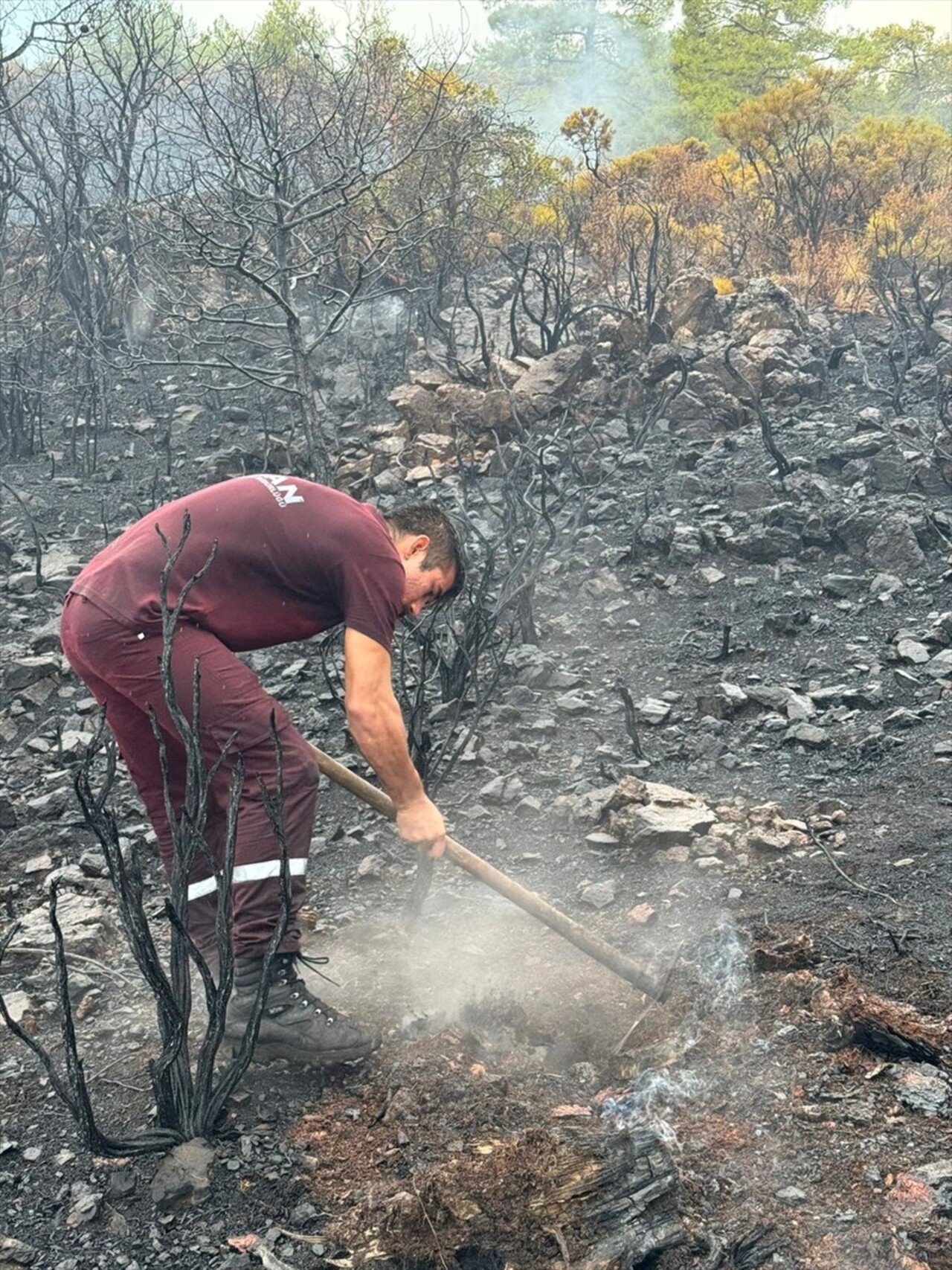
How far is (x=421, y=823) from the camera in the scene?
2793 millimetres

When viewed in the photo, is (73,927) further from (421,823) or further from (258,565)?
(258,565)

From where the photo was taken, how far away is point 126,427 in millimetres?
9641

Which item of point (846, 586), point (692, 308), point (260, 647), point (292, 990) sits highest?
point (692, 308)

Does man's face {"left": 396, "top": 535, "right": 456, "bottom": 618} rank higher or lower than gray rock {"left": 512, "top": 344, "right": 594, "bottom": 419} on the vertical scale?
lower

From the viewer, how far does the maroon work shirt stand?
2715 mm

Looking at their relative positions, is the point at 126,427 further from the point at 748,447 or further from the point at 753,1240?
the point at 753,1240

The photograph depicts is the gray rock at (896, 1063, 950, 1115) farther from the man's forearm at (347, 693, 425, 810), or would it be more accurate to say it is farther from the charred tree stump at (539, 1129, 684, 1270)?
the man's forearm at (347, 693, 425, 810)

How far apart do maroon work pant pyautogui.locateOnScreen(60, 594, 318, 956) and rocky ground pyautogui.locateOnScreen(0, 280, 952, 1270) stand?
35 centimetres

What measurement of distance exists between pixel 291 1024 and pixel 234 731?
717mm

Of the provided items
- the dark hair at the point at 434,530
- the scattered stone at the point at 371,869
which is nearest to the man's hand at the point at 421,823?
the dark hair at the point at 434,530

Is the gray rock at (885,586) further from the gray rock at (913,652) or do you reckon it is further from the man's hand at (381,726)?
the man's hand at (381,726)

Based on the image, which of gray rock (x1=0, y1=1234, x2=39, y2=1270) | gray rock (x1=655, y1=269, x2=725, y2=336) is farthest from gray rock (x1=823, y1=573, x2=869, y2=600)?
gray rock (x1=0, y1=1234, x2=39, y2=1270)

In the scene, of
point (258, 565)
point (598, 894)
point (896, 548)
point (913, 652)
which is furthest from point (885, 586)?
point (258, 565)

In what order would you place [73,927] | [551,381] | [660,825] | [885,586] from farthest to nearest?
[551,381]
[885,586]
[660,825]
[73,927]
